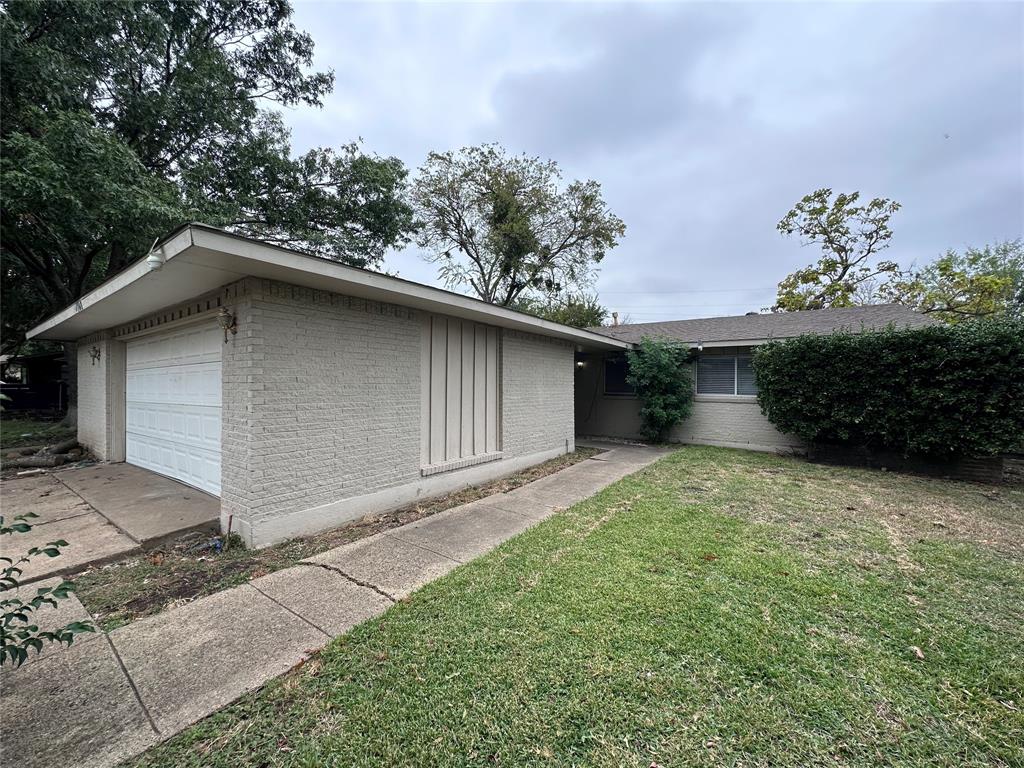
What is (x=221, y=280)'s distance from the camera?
160 inches

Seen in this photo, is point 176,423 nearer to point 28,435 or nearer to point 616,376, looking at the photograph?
point 28,435

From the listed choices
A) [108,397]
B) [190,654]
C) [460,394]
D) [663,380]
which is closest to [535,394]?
[460,394]

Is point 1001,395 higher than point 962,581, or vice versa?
point 1001,395

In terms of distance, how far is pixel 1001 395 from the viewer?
6410 mm

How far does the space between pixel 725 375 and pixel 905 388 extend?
3.42m

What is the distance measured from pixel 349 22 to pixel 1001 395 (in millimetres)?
13027

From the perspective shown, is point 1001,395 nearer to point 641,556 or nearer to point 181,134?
point 641,556

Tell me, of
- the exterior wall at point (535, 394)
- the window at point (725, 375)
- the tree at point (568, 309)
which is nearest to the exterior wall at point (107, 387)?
the exterior wall at point (535, 394)

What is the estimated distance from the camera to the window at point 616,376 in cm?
1161

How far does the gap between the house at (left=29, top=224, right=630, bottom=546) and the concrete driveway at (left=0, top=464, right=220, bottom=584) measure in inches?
14.3

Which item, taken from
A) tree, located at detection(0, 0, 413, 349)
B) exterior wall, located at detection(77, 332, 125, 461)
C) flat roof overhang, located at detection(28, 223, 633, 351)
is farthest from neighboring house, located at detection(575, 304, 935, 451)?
exterior wall, located at detection(77, 332, 125, 461)

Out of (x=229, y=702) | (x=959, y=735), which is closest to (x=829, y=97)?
(x=959, y=735)

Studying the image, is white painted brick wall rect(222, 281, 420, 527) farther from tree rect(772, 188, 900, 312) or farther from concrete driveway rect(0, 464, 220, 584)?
tree rect(772, 188, 900, 312)

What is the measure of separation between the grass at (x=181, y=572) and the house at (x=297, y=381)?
0.25 metres
